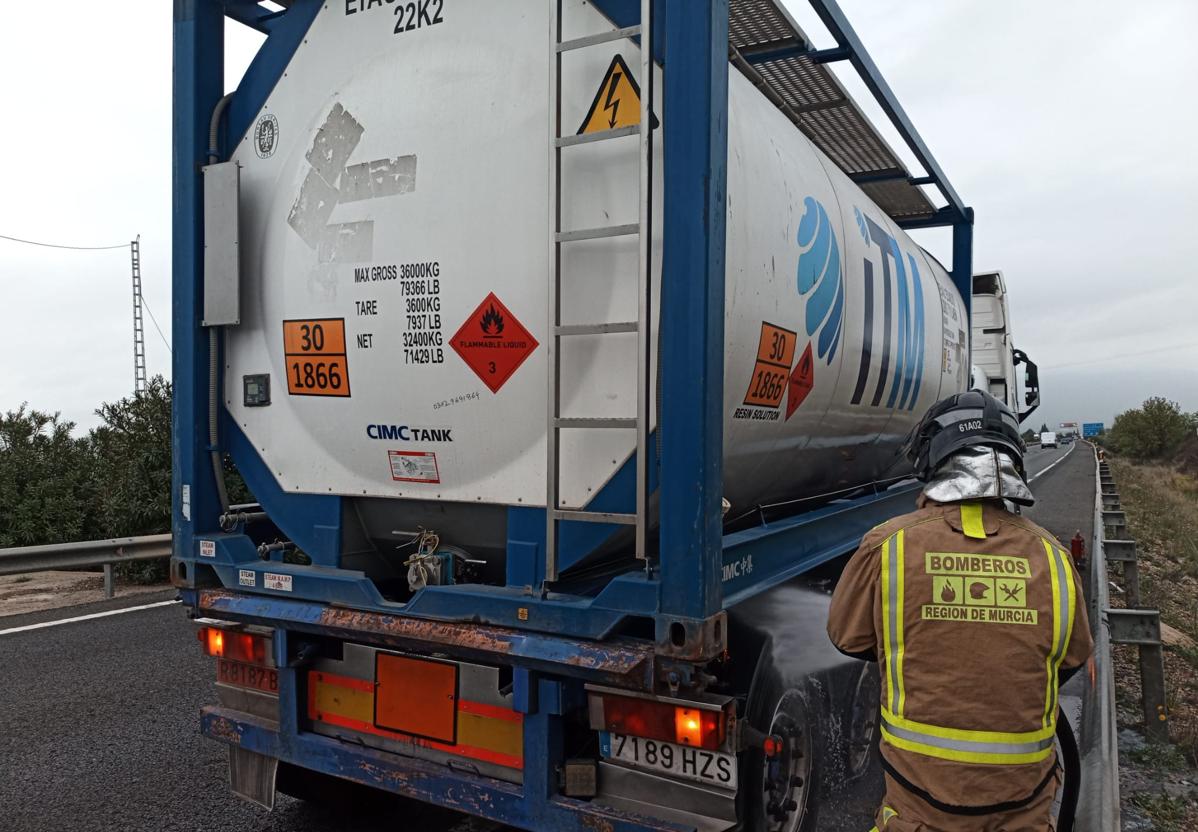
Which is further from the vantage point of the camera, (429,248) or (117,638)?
(117,638)

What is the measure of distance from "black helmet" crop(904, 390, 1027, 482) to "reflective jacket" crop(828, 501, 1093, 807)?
142 mm

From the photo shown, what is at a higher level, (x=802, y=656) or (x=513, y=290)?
(x=513, y=290)

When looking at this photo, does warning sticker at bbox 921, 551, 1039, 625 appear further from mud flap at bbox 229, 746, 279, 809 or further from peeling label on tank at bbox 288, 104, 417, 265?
mud flap at bbox 229, 746, 279, 809

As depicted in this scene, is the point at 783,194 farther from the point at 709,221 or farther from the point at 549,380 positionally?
the point at 549,380

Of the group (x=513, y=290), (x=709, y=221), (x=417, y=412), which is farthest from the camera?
(x=417, y=412)

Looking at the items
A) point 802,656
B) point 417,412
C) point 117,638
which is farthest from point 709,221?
point 117,638

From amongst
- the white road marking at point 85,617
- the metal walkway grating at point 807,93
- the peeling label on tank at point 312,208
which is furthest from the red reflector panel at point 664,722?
the white road marking at point 85,617

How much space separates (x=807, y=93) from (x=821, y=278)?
66.5 inches

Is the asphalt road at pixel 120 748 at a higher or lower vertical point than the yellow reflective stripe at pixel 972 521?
lower

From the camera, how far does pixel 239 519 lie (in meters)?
3.49

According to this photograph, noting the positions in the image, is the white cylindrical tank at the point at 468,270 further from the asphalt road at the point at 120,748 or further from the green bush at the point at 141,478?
the green bush at the point at 141,478

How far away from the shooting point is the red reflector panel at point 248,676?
3.27m

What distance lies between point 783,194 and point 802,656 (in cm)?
162

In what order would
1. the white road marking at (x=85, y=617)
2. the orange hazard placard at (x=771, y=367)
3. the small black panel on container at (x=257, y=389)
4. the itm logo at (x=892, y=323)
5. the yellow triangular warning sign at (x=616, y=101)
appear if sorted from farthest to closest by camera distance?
the white road marking at (x=85, y=617) → the itm logo at (x=892, y=323) → the small black panel on container at (x=257, y=389) → the orange hazard placard at (x=771, y=367) → the yellow triangular warning sign at (x=616, y=101)
